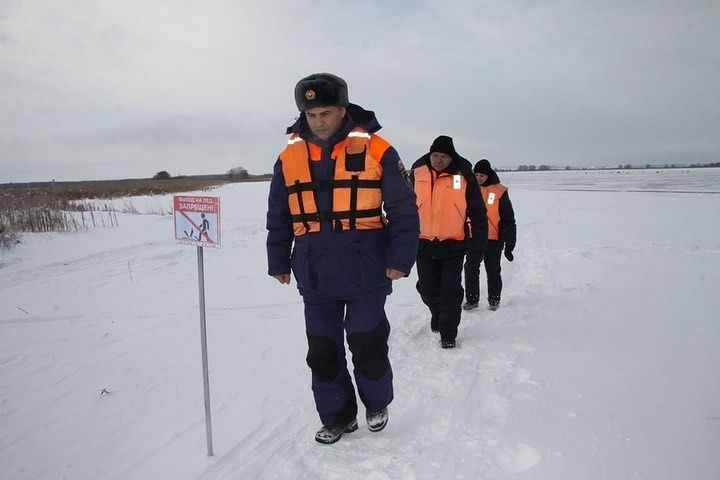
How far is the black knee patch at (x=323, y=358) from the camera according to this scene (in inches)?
102

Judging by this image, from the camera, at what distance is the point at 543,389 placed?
3.12 m

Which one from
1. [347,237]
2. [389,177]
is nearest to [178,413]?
[347,237]

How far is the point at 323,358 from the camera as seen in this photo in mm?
2623

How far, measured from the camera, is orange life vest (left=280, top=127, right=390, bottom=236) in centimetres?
236

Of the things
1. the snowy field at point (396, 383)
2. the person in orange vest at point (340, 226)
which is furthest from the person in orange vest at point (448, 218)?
the person in orange vest at point (340, 226)

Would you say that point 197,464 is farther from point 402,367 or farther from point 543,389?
point 543,389

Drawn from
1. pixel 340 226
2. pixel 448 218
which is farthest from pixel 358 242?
pixel 448 218

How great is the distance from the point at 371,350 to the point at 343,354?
10.1 inches

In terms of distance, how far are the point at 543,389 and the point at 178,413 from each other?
278 centimetres

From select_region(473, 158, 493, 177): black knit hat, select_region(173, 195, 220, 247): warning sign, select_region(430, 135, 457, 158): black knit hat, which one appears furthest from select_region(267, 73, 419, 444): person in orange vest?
select_region(473, 158, 493, 177): black knit hat

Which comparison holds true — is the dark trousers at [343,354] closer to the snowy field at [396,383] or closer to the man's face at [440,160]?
the snowy field at [396,383]

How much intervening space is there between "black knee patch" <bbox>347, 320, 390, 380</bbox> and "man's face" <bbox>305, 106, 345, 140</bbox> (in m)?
1.23

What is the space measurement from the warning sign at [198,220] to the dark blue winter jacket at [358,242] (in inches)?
21.6

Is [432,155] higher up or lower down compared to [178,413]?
higher up
